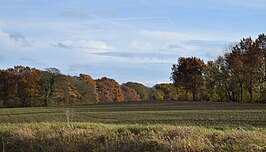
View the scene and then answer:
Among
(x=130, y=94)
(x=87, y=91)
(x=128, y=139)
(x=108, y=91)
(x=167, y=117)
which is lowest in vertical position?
(x=167, y=117)

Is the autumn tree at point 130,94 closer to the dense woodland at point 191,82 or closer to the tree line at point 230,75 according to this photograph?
the dense woodland at point 191,82

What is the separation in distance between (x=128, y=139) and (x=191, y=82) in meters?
79.7

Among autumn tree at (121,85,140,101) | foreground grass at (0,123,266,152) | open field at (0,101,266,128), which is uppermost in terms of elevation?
autumn tree at (121,85,140,101)

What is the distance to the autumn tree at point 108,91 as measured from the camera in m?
126

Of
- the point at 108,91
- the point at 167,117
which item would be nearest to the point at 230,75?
the point at 167,117

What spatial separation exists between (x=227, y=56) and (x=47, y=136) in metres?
71.0

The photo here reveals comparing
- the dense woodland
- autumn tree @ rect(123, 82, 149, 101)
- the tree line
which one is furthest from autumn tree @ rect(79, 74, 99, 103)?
autumn tree @ rect(123, 82, 149, 101)

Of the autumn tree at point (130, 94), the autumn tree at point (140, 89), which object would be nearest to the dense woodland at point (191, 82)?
the autumn tree at point (130, 94)

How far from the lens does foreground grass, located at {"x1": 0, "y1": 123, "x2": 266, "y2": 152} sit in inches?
418

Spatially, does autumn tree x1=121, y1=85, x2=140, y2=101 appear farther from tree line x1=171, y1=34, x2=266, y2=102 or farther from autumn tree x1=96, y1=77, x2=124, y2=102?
tree line x1=171, y1=34, x2=266, y2=102

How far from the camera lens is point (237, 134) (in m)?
11.3

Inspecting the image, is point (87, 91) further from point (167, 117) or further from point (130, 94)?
point (167, 117)

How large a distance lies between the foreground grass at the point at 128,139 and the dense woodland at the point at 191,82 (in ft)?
210

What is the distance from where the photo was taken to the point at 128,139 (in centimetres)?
1235
